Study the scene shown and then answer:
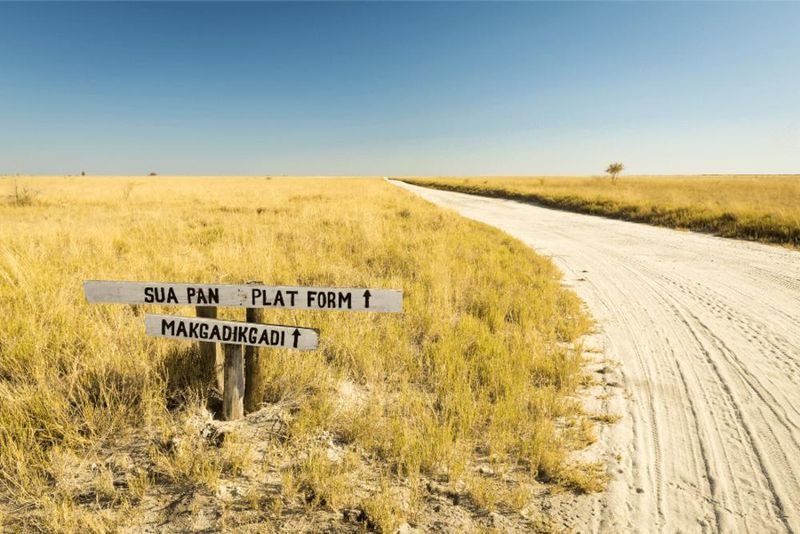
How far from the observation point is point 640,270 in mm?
7758

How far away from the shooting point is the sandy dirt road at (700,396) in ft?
7.27

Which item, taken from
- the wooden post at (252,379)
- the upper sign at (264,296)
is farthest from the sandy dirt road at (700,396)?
the wooden post at (252,379)

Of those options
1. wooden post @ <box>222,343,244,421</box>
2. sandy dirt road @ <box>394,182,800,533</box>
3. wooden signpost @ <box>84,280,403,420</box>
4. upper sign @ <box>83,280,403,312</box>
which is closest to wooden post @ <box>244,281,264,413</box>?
wooden post @ <box>222,343,244,421</box>

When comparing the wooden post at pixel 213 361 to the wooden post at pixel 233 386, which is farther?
the wooden post at pixel 213 361

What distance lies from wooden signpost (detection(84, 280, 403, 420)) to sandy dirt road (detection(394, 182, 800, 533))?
1.81 meters

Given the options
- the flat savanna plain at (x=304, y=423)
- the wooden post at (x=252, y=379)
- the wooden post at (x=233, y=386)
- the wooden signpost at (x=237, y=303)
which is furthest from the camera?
the wooden post at (x=252, y=379)

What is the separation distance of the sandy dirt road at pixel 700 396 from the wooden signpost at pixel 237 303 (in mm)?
1812

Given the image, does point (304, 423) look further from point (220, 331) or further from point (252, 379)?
point (220, 331)

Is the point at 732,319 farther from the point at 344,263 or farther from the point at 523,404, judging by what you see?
the point at 344,263

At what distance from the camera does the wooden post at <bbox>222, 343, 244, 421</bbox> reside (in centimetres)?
271

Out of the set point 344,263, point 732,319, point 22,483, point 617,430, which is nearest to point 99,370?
point 22,483

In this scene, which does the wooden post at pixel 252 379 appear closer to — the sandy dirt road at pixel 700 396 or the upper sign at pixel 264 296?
the upper sign at pixel 264 296

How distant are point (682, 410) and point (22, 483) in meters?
4.59

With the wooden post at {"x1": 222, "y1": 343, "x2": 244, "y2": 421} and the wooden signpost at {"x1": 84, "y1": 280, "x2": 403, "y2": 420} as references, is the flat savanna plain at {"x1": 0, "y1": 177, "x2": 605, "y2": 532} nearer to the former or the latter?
the wooden post at {"x1": 222, "y1": 343, "x2": 244, "y2": 421}
